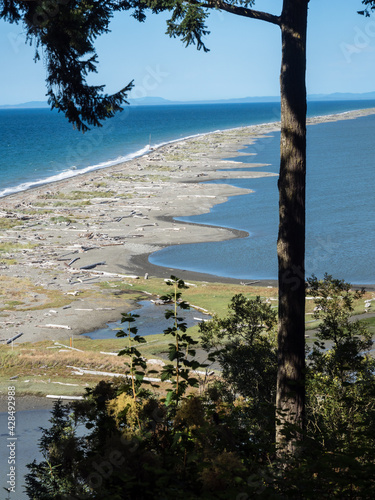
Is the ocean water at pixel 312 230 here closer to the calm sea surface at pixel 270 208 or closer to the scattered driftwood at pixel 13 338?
the calm sea surface at pixel 270 208

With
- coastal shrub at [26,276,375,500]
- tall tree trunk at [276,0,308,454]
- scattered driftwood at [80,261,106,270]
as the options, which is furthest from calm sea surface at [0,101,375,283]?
coastal shrub at [26,276,375,500]

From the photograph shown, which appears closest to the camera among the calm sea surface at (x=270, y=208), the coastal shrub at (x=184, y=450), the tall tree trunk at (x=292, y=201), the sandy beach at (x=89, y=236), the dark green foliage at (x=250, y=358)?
the coastal shrub at (x=184, y=450)

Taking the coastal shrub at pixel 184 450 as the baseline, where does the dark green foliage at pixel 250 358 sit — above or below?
below

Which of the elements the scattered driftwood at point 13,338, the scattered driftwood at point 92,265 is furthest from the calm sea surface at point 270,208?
the scattered driftwood at point 13,338

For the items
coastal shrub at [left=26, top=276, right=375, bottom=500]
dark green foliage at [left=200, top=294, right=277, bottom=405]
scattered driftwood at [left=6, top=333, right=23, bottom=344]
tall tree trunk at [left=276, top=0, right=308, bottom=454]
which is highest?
tall tree trunk at [left=276, top=0, right=308, bottom=454]

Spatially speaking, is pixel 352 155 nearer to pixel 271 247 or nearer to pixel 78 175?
pixel 78 175

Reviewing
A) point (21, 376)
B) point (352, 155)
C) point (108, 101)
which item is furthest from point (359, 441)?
point (352, 155)

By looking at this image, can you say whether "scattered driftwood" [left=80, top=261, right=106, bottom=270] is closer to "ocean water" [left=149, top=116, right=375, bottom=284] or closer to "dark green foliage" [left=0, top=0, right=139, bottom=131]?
"ocean water" [left=149, top=116, right=375, bottom=284]
